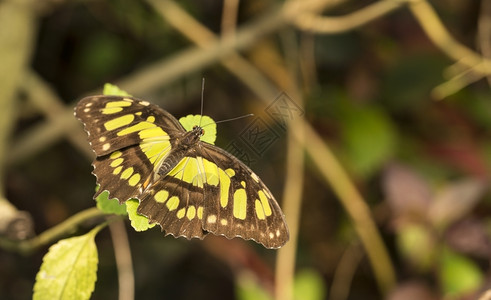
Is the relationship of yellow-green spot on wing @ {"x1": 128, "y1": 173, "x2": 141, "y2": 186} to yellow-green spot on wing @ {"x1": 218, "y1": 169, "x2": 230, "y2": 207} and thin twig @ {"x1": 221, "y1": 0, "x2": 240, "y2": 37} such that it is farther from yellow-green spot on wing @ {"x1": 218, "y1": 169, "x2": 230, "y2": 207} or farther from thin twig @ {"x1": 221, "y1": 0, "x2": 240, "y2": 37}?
thin twig @ {"x1": 221, "y1": 0, "x2": 240, "y2": 37}

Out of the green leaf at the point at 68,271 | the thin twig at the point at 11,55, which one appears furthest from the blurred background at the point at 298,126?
the green leaf at the point at 68,271

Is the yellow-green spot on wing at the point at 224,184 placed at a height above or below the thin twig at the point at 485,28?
below

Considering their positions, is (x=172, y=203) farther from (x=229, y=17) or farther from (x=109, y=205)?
(x=229, y=17)

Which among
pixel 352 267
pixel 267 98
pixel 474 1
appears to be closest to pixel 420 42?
pixel 474 1

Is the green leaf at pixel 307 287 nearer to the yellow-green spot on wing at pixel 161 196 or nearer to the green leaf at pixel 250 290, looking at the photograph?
the green leaf at pixel 250 290

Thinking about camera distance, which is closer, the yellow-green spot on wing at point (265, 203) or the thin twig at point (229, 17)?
the yellow-green spot on wing at point (265, 203)

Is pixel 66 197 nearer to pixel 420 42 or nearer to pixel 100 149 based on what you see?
pixel 100 149

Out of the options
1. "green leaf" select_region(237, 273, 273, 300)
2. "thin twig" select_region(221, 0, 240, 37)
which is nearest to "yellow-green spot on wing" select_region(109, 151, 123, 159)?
"green leaf" select_region(237, 273, 273, 300)

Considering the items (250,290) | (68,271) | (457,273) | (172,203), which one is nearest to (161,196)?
(172,203)

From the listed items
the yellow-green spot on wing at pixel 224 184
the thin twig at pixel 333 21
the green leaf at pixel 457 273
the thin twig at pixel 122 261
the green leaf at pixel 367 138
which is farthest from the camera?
the green leaf at pixel 367 138
